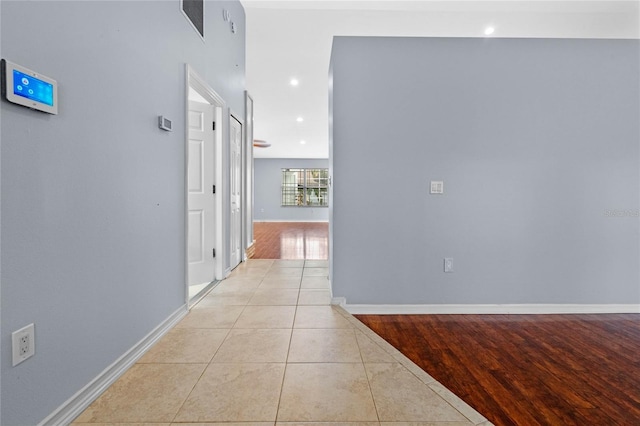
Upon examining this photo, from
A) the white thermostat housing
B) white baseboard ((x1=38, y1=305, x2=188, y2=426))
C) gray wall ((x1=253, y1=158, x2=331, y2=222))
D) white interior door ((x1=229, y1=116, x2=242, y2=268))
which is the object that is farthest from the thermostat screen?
gray wall ((x1=253, y1=158, x2=331, y2=222))

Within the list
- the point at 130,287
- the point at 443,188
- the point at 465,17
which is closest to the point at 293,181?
the point at 465,17

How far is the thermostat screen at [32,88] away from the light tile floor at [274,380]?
136cm

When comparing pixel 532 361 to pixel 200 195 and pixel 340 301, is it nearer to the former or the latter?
pixel 340 301

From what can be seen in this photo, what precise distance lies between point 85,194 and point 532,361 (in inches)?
110

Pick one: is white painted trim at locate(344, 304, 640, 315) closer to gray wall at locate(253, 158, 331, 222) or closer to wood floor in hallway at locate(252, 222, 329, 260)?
wood floor in hallway at locate(252, 222, 329, 260)

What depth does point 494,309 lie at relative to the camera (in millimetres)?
2779

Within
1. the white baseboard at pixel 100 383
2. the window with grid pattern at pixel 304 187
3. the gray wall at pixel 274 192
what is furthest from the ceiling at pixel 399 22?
the window with grid pattern at pixel 304 187

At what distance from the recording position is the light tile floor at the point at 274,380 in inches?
53.1

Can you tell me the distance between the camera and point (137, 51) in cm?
178

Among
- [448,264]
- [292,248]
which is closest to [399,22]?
[448,264]

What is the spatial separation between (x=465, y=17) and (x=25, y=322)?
499 cm

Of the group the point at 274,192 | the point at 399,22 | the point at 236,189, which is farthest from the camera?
the point at 274,192

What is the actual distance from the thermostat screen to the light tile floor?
1.36m

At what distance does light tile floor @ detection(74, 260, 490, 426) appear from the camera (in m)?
1.35
